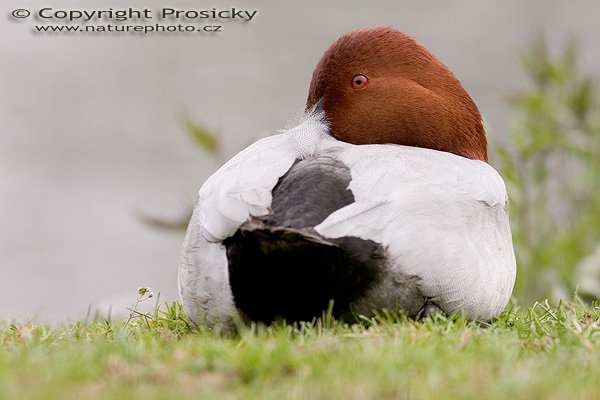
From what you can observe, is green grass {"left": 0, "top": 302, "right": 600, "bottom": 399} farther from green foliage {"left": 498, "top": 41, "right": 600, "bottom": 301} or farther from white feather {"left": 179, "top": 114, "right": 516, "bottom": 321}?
green foliage {"left": 498, "top": 41, "right": 600, "bottom": 301}

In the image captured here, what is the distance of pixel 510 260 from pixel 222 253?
4.93ft

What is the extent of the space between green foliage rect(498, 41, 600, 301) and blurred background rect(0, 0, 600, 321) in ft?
0.05

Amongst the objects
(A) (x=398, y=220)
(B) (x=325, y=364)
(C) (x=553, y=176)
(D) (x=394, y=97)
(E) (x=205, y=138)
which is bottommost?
(B) (x=325, y=364)

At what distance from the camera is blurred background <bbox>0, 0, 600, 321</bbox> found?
8.16 m

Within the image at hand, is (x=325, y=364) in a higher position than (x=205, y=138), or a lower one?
lower

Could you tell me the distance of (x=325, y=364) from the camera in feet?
12.0

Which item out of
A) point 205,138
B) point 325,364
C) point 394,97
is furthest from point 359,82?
point 205,138

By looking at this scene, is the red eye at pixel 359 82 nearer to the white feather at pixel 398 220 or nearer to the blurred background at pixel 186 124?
the white feather at pixel 398 220

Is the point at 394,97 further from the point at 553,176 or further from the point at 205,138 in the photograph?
the point at 553,176

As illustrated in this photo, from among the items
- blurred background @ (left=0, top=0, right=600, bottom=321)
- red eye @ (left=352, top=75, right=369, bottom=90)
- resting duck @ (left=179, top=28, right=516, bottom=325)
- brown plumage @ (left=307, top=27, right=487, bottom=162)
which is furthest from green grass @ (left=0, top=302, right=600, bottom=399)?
blurred background @ (left=0, top=0, right=600, bottom=321)

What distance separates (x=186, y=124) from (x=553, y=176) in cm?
315

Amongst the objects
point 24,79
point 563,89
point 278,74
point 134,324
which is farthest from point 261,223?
point 24,79

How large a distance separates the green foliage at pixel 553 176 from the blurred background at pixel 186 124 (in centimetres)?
1

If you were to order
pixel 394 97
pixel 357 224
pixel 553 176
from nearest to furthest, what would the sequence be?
pixel 357 224
pixel 394 97
pixel 553 176
